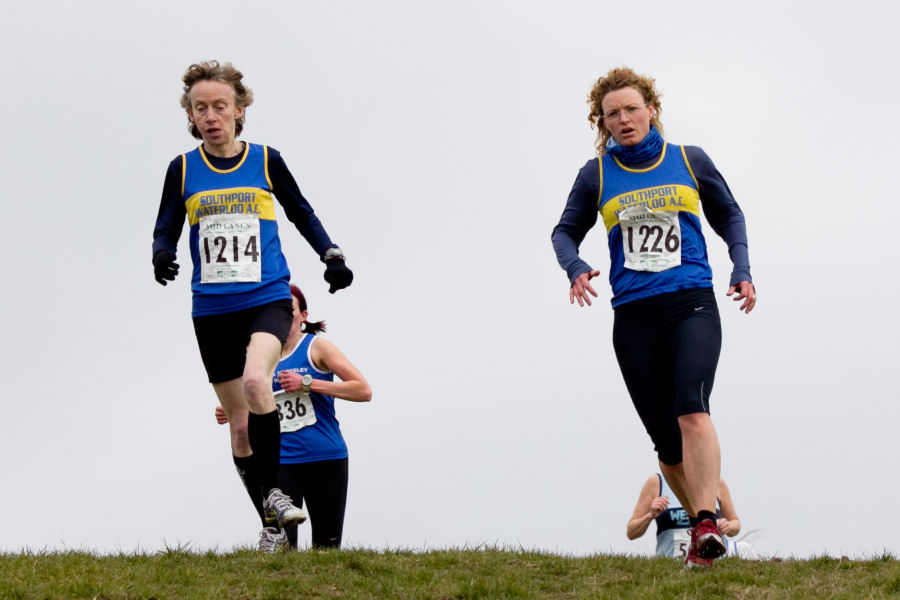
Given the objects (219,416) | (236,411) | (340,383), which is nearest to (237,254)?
(236,411)

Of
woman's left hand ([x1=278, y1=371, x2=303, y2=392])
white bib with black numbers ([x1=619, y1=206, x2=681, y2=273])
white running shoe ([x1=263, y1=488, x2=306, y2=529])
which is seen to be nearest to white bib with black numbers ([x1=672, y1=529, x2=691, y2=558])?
white bib with black numbers ([x1=619, y1=206, x2=681, y2=273])

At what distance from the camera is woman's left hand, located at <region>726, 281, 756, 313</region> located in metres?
7.66

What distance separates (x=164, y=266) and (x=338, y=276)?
3.39 ft

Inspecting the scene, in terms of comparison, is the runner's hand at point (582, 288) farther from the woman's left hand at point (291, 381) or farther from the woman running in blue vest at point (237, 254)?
the woman's left hand at point (291, 381)

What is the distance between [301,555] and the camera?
7.64 meters

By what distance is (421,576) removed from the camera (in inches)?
287

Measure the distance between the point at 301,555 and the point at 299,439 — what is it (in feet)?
5.26

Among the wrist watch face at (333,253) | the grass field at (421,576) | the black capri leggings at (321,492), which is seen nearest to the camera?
the grass field at (421,576)

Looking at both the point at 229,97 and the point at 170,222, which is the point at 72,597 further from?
the point at 229,97

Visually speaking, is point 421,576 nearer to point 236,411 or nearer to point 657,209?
point 236,411

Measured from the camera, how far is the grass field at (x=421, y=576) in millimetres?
6863

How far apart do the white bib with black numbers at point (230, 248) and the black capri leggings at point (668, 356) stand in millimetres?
2132

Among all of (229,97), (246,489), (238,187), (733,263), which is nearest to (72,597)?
Result: (246,489)

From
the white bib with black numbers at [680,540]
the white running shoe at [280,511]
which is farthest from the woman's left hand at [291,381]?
the white bib with black numbers at [680,540]
